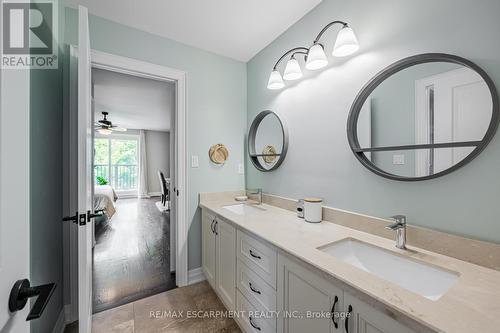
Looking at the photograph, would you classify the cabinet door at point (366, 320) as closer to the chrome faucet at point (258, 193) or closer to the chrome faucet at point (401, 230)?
the chrome faucet at point (401, 230)

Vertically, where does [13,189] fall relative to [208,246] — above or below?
above

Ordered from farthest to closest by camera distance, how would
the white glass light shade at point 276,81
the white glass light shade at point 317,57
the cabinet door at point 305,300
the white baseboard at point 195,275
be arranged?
the white baseboard at point 195,275 → the white glass light shade at point 276,81 → the white glass light shade at point 317,57 → the cabinet door at point 305,300

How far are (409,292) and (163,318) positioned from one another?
1722 millimetres

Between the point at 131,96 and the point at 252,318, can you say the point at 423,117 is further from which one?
the point at 131,96

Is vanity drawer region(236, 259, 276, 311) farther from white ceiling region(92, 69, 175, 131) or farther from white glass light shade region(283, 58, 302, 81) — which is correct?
white ceiling region(92, 69, 175, 131)

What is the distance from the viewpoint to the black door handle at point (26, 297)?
0.44 m

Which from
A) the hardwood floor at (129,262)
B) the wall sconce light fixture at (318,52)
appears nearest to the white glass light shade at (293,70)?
the wall sconce light fixture at (318,52)

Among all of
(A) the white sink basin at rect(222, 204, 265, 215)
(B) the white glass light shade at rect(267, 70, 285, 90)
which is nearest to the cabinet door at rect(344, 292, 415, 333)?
(A) the white sink basin at rect(222, 204, 265, 215)

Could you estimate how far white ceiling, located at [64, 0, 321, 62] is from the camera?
1555 mm

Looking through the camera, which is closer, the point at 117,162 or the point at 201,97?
the point at 201,97

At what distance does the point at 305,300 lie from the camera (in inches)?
37.0

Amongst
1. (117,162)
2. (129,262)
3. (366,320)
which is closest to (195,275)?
(129,262)

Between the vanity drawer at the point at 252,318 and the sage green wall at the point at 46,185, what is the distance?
3.65ft

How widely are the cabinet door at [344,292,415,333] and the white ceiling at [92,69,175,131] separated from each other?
2.16 m
